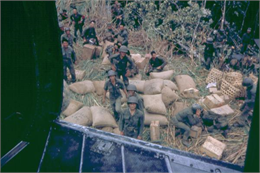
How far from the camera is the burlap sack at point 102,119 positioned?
540cm

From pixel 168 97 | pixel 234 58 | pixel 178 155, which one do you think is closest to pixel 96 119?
pixel 168 97

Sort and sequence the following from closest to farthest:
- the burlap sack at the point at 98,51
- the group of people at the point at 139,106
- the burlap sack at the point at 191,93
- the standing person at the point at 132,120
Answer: the standing person at the point at 132,120, the group of people at the point at 139,106, the burlap sack at the point at 191,93, the burlap sack at the point at 98,51

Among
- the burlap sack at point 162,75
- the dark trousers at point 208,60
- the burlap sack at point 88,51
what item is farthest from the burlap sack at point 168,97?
the burlap sack at point 88,51

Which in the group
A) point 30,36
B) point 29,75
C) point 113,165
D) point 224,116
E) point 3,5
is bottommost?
point 224,116

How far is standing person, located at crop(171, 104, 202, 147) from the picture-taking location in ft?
17.4

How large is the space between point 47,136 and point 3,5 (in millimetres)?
1229

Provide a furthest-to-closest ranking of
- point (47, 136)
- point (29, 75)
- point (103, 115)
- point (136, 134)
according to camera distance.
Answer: point (103, 115), point (136, 134), point (47, 136), point (29, 75)

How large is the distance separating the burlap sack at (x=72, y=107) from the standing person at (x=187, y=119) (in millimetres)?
2256

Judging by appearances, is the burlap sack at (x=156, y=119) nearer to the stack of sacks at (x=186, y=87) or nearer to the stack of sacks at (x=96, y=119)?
the stack of sacks at (x=96, y=119)

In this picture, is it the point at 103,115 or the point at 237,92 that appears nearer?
the point at 103,115

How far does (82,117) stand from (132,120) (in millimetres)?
1276

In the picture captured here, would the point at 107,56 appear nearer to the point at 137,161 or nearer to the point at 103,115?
the point at 103,115

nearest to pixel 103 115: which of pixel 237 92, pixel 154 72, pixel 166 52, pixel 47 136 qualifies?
pixel 154 72

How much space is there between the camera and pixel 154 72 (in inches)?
290
